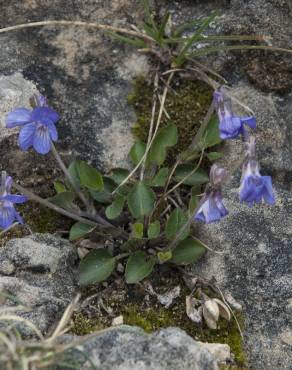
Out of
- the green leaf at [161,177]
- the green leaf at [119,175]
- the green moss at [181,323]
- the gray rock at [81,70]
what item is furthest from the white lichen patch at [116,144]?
the green moss at [181,323]

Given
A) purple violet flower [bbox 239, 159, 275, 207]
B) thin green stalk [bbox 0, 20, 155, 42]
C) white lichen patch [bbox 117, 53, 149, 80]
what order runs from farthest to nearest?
white lichen patch [bbox 117, 53, 149, 80], thin green stalk [bbox 0, 20, 155, 42], purple violet flower [bbox 239, 159, 275, 207]

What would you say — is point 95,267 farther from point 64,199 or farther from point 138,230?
point 64,199

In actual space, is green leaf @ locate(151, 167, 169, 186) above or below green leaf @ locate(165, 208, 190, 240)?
above

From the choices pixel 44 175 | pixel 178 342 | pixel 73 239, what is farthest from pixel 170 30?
pixel 178 342

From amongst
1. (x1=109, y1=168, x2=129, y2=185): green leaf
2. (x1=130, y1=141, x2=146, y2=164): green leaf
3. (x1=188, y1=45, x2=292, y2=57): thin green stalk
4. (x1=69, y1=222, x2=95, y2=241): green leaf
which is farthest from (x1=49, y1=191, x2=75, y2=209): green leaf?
(x1=188, y1=45, x2=292, y2=57): thin green stalk

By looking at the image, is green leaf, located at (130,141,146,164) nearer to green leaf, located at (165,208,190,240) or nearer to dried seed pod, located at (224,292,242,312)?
green leaf, located at (165,208,190,240)

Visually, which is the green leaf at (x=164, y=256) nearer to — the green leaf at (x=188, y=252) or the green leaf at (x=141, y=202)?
the green leaf at (x=188, y=252)

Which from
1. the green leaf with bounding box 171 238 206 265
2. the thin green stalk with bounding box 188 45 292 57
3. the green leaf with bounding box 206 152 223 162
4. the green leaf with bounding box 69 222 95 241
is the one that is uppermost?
the thin green stalk with bounding box 188 45 292 57
